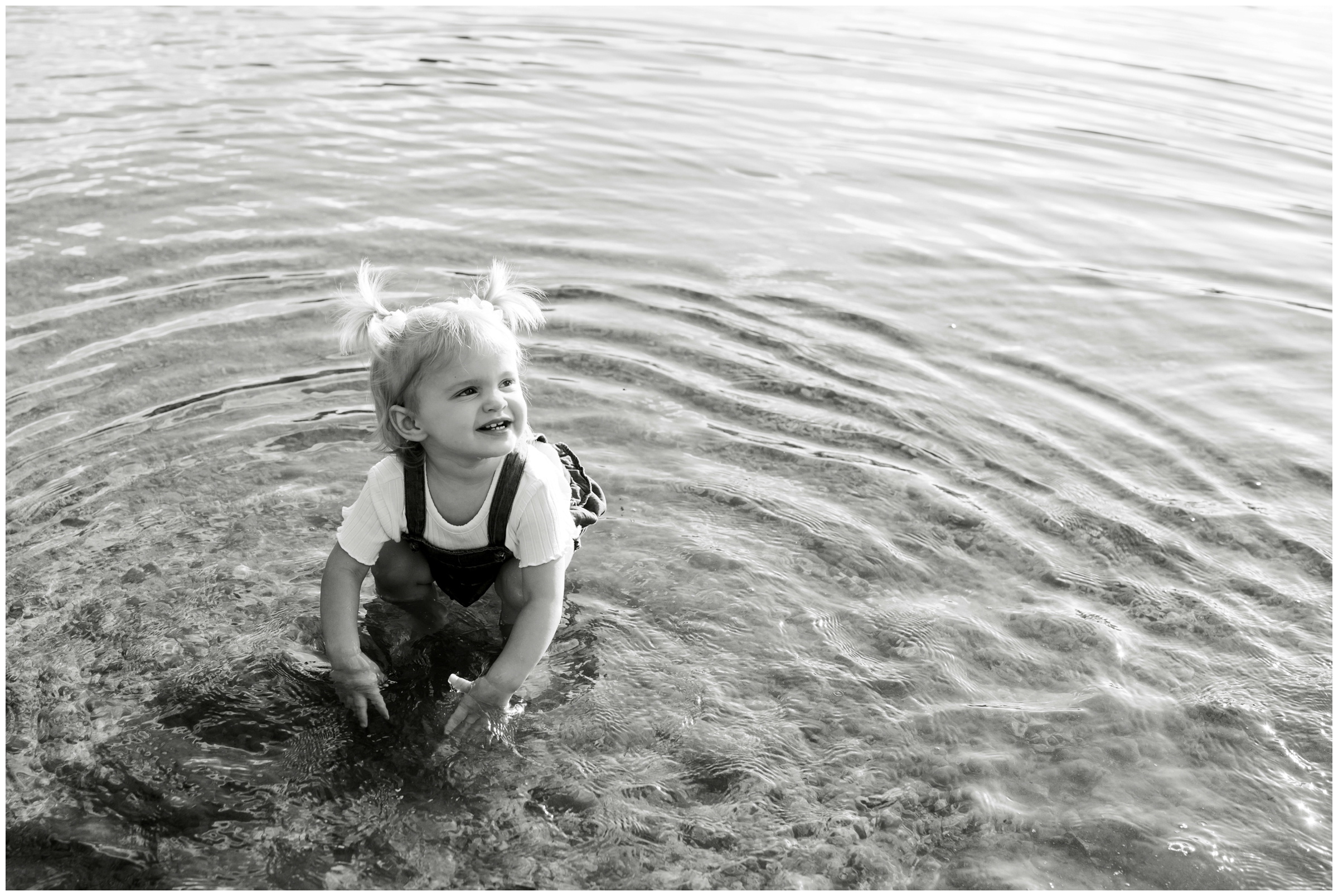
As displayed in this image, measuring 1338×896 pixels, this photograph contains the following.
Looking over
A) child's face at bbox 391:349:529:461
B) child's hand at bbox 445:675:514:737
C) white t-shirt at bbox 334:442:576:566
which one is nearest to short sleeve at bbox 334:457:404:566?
white t-shirt at bbox 334:442:576:566

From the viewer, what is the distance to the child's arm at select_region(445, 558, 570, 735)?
3.58 m

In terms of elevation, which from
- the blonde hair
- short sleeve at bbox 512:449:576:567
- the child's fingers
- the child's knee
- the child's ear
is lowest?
the child's fingers

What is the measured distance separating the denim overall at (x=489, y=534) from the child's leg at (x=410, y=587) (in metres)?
0.04

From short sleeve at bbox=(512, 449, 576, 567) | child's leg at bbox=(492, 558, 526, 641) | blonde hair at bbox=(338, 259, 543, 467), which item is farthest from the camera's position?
child's leg at bbox=(492, 558, 526, 641)

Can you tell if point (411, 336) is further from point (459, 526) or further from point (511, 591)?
point (511, 591)

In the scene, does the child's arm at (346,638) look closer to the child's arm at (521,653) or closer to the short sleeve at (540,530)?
the child's arm at (521,653)

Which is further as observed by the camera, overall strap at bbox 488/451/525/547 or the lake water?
overall strap at bbox 488/451/525/547

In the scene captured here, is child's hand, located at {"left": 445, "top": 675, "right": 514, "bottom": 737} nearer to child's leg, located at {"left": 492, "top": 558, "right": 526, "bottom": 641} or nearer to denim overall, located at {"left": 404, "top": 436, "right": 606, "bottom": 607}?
child's leg, located at {"left": 492, "top": 558, "right": 526, "bottom": 641}

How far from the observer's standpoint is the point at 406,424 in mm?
3668

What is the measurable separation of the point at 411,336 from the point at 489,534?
2.27 feet

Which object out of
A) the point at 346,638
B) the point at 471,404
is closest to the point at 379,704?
the point at 346,638

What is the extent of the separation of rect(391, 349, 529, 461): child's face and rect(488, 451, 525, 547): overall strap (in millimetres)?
133

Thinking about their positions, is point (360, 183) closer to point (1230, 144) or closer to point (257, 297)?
point (257, 297)

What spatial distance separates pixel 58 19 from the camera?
46.7 feet
